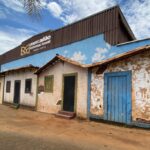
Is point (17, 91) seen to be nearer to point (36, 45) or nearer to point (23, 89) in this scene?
point (23, 89)

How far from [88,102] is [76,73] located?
1.99m

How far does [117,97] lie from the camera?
8.66m

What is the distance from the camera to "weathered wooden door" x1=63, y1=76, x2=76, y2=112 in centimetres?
1095

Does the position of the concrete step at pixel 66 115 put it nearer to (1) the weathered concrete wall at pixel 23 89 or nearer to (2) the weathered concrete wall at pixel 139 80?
(2) the weathered concrete wall at pixel 139 80

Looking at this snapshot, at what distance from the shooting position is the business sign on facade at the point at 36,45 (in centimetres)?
1680

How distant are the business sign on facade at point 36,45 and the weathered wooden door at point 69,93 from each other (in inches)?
245

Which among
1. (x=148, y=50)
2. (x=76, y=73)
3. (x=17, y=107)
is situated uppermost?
(x=148, y=50)

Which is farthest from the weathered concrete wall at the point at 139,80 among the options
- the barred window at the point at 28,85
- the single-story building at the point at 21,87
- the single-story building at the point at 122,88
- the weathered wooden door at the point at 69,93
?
the barred window at the point at 28,85

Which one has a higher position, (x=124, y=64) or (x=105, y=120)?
(x=124, y=64)

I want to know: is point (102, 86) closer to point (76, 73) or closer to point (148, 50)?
point (76, 73)

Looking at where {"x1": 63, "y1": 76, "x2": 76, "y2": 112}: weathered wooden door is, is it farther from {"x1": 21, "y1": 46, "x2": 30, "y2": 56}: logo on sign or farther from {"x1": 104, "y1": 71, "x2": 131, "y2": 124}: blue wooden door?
{"x1": 21, "y1": 46, "x2": 30, "y2": 56}: logo on sign

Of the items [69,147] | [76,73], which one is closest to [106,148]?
[69,147]

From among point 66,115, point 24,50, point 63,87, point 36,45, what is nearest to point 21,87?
point 36,45

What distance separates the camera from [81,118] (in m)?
10.1
